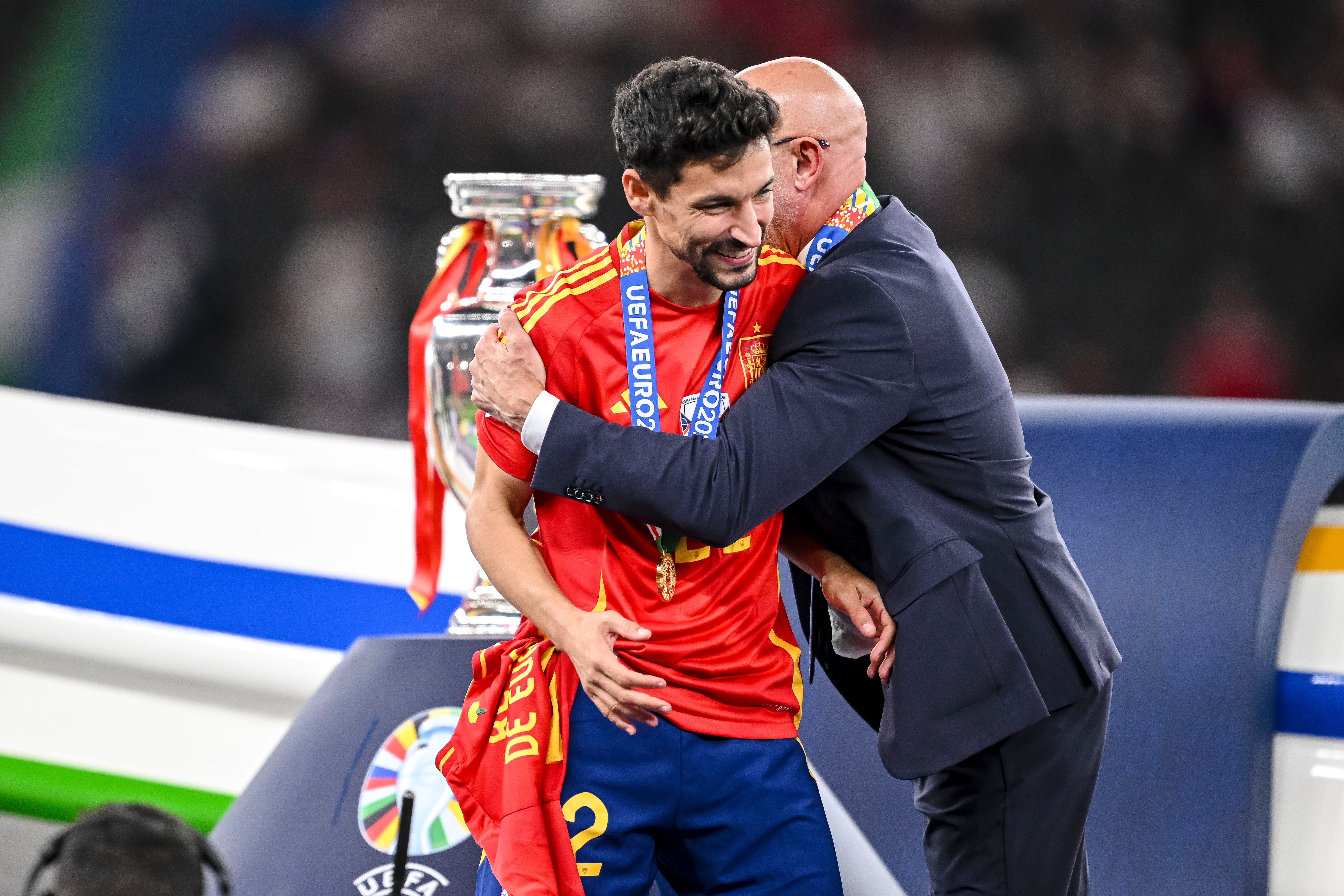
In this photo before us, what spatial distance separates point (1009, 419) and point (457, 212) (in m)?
1.05

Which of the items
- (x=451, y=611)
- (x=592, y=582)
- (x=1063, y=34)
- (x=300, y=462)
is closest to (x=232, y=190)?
(x=300, y=462)

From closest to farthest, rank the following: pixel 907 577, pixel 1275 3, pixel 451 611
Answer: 1. pixel 907 577
2. pixel 451 611
3. pixel 1275 3

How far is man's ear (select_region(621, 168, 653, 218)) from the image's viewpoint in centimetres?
131

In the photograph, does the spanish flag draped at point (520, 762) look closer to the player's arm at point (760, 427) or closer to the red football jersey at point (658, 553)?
the red football jersey at point (658, 553)

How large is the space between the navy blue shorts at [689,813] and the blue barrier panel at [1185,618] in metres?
1.14

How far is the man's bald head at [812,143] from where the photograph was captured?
5.08ft

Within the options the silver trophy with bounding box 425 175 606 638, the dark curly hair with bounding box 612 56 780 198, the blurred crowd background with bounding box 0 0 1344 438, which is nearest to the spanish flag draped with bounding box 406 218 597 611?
the silver trophy with bounding box 425 175 606 638

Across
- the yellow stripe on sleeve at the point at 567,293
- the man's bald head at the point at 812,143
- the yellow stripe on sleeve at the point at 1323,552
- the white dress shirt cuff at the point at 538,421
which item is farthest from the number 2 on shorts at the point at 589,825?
the yellow stripe on sleeve at the point at 1323,552

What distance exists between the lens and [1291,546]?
88.8 inches

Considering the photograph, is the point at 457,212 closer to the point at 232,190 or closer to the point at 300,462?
the point at 300,462

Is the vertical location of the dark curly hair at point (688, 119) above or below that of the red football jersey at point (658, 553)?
above

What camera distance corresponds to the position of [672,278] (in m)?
1.35

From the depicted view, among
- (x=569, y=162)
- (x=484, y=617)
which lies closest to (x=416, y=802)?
(x=484, y=617)

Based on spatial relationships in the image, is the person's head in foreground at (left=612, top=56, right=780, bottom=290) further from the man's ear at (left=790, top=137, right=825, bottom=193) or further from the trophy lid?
the trophy lid
